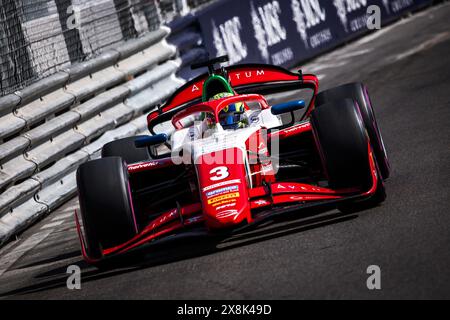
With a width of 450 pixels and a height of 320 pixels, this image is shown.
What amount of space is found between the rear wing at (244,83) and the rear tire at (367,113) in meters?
0.61

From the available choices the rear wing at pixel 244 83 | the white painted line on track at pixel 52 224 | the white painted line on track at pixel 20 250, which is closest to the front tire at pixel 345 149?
the rear wing at pixel 244 83

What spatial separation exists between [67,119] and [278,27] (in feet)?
24.3

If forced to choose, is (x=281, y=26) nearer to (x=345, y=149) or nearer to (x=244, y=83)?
(x=244, y=83)

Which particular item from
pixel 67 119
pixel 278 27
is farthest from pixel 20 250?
pixel 278 27

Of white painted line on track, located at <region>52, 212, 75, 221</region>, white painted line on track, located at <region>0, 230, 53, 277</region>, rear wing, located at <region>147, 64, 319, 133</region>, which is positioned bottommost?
white painted line on track, located at <region>52, 212, 75, 221</region>

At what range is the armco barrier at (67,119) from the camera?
898 cm

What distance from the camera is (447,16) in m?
19.7

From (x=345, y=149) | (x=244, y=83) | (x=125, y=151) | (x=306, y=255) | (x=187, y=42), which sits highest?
(x=187, y=42)

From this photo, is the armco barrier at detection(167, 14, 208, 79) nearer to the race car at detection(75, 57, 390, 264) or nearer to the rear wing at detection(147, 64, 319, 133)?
the rear wing at detection(147, 64, 319, 133)

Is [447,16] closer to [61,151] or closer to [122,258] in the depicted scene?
[61,151]

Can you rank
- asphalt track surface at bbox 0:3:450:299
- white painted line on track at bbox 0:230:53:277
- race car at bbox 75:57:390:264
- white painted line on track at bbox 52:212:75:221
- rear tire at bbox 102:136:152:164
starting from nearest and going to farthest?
asphalt track surface at bbox 0:3:450:299 → race car at bbox 75:57:390:264 → white painted line on track at bbox 0:230:53:277 → rear tire at bbox 102:136:152:164 → white painted line on track at bbox 52:212:75:221

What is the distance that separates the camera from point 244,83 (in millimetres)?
8031

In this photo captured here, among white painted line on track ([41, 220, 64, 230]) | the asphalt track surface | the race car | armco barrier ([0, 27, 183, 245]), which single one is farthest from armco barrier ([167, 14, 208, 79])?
the race car

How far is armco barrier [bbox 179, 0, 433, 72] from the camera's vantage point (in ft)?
49.3
